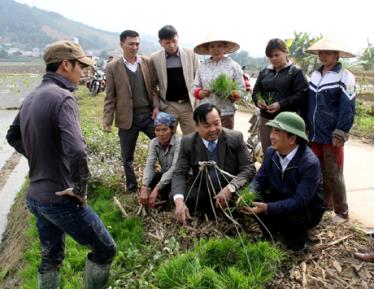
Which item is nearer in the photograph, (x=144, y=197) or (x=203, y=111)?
(x=203, y=111)

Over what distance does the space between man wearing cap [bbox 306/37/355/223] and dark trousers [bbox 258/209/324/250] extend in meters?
0.60

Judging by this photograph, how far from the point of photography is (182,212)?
354cm

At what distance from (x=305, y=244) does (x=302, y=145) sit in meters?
0.86

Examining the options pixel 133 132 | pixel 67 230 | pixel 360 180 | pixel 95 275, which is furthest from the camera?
pixel 360 180

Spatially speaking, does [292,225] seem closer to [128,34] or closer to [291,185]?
[291,185]

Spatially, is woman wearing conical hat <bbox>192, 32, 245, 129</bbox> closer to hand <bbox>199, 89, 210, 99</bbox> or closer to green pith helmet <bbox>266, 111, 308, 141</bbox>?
hand <bbox>199, 89, 210, 99</bbox>

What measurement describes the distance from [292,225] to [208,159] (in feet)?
3.34

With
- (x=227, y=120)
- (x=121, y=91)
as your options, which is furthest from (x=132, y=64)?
(x=227, y=120)

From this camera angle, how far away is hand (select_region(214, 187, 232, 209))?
3.50 meters

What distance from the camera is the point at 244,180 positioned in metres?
3.67

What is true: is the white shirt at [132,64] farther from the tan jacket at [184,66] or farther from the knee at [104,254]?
the knee at [104,254]

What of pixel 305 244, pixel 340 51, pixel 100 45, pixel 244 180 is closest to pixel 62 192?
pixel 244 180

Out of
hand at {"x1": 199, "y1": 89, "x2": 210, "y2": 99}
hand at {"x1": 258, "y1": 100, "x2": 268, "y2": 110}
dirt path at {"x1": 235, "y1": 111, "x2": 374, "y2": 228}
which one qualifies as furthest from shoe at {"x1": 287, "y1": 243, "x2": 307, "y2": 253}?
hand at {"x1": 199, "y1": 89, "x2": 210, "y2": 99}

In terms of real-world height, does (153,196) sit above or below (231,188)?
below
